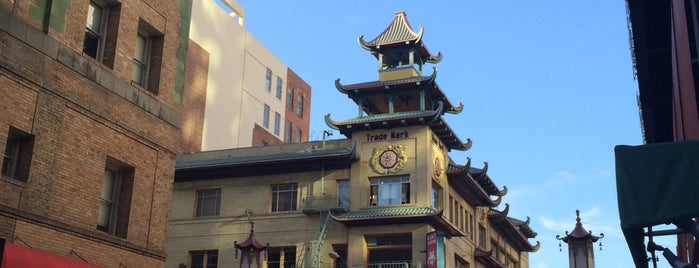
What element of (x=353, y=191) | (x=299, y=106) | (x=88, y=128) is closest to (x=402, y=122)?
(x=353, y=191)

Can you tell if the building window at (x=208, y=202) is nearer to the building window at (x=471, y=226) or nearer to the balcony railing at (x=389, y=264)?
the balcony railing at (x=389, y=264)

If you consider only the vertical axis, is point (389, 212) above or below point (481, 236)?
below

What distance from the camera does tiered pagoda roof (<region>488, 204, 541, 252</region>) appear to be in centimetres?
5972

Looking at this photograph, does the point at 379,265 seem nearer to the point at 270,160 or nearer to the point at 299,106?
the point at 270,160

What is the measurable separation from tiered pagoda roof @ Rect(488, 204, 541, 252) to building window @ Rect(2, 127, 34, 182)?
147 ft

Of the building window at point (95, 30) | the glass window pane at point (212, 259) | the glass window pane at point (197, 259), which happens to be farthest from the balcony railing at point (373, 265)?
the building window at point (95, 30)

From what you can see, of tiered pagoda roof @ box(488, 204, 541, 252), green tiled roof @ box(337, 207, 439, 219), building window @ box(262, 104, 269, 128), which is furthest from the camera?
building window @ box(262, 104, 269, 128)

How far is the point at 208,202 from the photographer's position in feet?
162

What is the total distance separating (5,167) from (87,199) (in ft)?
7.11

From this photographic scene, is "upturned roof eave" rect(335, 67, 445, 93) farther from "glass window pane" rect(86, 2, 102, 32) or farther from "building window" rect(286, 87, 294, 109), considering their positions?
"building window" rect(286, 87, 294, 109)

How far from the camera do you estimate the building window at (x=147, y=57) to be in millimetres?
22422

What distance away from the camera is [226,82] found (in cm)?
7350

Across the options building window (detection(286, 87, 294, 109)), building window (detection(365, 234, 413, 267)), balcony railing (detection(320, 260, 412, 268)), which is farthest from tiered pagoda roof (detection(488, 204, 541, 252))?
building window (detection(286, 87, 294, 109))

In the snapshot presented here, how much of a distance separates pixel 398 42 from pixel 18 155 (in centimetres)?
3503
